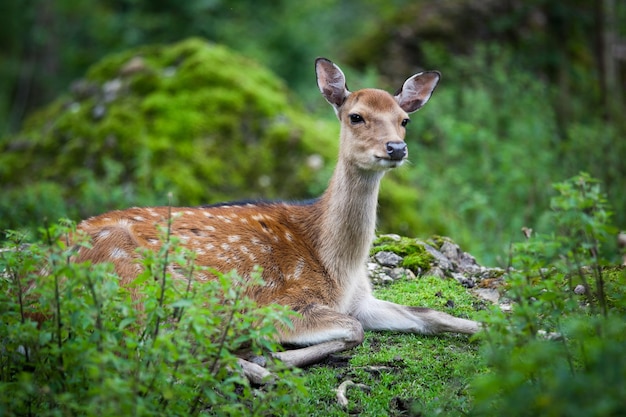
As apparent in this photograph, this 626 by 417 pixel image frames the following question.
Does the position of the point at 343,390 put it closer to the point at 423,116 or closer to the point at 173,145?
the point at 173,145

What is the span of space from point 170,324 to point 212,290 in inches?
12.9

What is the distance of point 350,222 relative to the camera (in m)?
5.95

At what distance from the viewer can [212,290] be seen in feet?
12.6

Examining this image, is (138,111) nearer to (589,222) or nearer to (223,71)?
(223,71)

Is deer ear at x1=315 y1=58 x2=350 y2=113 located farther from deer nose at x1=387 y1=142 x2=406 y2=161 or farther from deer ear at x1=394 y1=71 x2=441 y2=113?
deer nose at x1=387 y1=142 x2=406 y2=161

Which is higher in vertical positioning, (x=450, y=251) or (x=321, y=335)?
(x=450, y=251)

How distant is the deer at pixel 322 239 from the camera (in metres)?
5.18

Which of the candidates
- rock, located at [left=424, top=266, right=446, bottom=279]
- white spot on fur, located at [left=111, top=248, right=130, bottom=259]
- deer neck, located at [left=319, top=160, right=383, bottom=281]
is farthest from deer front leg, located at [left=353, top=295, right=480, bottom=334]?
white spot on fur, located at [left=111, top=248, right=130, bottom=259]

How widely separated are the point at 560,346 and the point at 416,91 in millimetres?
3003

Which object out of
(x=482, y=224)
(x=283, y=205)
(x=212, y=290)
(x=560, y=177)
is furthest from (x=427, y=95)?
(x=560, y=177)

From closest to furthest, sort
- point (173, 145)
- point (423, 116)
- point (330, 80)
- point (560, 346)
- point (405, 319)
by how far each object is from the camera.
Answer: point (560, 346)
point (405, 319)
point (330, 80)
point (173, 145)
point (423, 116)

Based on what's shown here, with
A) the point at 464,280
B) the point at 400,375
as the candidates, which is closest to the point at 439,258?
the point at 464,280

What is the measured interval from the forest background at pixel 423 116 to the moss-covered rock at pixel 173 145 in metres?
0.03

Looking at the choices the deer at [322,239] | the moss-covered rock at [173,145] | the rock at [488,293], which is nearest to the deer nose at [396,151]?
the deer at [322,239]
